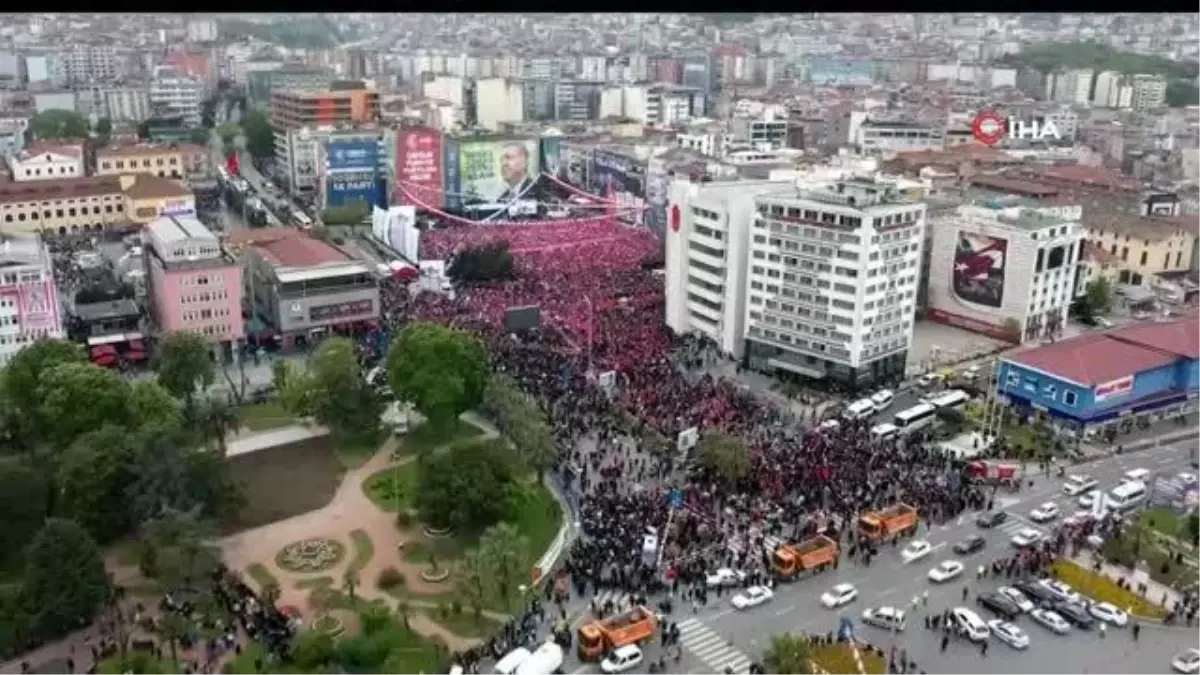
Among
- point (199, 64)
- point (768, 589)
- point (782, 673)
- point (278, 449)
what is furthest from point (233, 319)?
point (199, 64)

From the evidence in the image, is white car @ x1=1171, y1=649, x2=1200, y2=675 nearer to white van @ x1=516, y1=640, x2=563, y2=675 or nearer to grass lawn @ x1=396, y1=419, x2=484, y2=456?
white van @ x1=516, y1=640, x2=563, y2=675

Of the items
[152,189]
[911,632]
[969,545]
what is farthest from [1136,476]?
[152,189]

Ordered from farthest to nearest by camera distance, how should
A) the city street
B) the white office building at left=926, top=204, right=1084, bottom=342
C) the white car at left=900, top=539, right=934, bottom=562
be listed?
1. the white office building at left=926, top=204, right=1084, bottom=342
2. the white car at left=900, top=539, right=934, bottom=562
3. the city street

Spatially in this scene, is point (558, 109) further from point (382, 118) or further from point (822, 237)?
point (822, 237)

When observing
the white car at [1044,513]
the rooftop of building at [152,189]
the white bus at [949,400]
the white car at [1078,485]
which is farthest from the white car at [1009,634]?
the rooftop of building at [152,189]

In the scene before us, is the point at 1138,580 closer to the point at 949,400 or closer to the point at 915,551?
the point at 915,551

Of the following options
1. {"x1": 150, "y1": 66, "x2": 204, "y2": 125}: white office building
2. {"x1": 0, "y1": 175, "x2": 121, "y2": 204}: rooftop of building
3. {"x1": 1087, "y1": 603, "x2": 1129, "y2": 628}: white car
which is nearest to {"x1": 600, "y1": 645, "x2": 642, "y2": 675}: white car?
{"x1": 1087, "y1": 603, "x2": 1129, "y2": 628}: white car

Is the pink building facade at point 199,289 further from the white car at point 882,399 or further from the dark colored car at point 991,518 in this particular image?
the dark colored car at point 991,518
